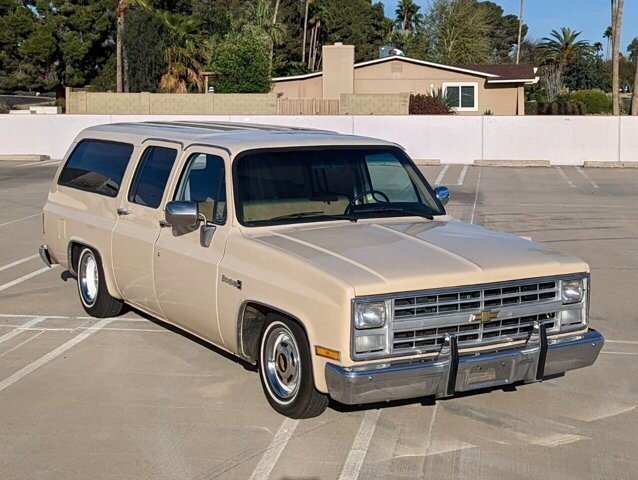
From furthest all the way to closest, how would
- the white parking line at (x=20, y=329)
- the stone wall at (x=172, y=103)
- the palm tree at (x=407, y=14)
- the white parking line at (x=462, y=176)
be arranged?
the palm tree at (x=407, y=14) → the stone wall at (x=172, y=103) → the white parking line at (x=462, y=176) → the white parking line at (x=20, y=329)

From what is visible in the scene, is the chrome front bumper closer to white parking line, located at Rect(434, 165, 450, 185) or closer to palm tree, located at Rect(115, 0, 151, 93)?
white parking line, located at Rect(434, 165, 450, 185)

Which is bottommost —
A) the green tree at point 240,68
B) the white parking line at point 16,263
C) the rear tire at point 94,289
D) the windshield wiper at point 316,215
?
the white parking line at point 16,263

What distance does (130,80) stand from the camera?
48.6 meters

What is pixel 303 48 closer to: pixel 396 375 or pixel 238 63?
pixel 238 63

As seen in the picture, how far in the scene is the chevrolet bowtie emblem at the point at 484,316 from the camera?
18.4 feet

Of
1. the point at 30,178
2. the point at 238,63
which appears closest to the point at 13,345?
the point at 30,178

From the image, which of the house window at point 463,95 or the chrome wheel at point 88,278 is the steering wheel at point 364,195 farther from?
the house window at point 463,95

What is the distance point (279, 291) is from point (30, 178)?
62.8 feet

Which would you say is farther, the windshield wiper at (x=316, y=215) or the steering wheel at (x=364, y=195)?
the steering wheel at (x=364, y=195)

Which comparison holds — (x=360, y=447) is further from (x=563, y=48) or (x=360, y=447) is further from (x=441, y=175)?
(x=563, y=48)

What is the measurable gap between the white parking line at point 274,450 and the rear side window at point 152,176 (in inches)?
90.8

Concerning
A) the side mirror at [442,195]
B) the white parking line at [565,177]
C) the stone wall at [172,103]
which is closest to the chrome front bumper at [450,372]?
the side mirror at [442,195]

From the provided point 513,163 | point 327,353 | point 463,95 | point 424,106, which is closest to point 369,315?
point 327,353

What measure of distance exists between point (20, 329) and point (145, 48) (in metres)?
40.2
